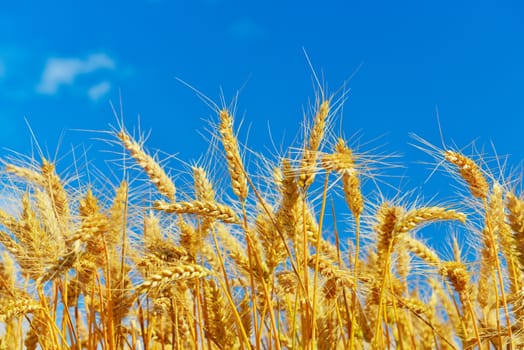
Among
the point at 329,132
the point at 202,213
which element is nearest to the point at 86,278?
the point at 202,213

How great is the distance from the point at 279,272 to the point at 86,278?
88 cm

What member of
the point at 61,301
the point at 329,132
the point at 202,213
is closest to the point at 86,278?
the point at 61,301

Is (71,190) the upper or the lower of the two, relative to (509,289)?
upper

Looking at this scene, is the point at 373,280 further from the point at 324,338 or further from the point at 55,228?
the point at 55,228

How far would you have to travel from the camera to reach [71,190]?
312 centimetres

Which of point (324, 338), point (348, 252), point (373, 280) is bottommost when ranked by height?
point (324, 338)

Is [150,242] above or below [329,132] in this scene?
below

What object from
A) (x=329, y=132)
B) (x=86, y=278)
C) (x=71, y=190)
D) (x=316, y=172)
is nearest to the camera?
(x=316, y=172)

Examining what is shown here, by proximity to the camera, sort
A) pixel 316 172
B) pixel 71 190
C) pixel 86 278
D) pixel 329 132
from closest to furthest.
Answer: pixel 316 172 < pixel 329 132 < pixel 86 278 < pixel 71 190

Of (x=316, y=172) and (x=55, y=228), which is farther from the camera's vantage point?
(x=55, y=228)

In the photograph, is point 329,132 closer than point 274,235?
No

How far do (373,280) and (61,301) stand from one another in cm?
145

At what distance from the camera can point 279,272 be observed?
286cm

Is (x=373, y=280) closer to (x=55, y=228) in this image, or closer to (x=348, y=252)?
(x=348, y=252)
